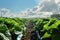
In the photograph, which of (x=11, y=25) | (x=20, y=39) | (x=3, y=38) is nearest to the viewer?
(x=3, y=38)

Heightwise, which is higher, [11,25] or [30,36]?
[11,25]

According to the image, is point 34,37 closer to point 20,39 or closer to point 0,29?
point 20,39

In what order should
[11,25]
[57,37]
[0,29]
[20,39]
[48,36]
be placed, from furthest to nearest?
1. [20,39]
2. [11,25]
3. [48,36]
4. [57,37]
5. [0,29]

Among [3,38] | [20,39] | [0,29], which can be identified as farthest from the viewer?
[20,39]

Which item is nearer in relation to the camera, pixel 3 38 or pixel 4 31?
pixel 3 38

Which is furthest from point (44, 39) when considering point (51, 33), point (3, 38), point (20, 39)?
point (3, 38)

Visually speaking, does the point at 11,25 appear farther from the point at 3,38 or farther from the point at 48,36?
the point at 3,38

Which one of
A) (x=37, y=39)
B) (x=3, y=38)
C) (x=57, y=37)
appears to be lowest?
(x=37, y=39)

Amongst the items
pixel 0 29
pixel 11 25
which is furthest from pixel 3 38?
pixel 11 25

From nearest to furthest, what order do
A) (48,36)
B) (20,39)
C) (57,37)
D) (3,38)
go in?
(3,38) → (57,37) → (48,36) → (20,39)
